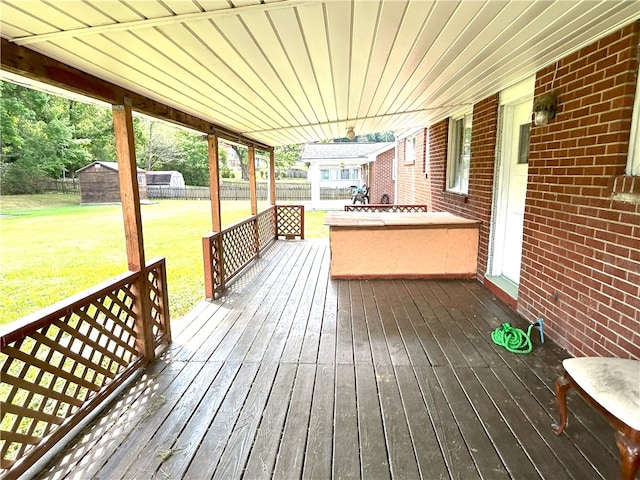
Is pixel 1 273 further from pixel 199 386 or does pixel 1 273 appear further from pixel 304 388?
pixel 304 388

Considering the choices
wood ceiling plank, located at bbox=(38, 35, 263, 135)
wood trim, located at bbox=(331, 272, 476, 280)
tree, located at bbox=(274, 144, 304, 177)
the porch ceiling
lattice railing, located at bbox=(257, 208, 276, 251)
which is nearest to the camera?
the porch ceiling

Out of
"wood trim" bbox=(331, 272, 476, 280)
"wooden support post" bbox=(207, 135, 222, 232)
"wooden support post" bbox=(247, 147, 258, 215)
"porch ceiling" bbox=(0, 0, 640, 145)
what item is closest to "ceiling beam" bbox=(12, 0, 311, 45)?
"porch ceiling" bbox=(0, 0, 640, 145)

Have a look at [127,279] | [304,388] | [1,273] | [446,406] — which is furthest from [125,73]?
[1,273]

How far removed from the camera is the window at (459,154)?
5.21m

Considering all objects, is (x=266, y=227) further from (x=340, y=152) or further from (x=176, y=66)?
(x=340, y=152)

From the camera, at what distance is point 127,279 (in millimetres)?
2543

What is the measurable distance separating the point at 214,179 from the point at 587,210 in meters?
3.90

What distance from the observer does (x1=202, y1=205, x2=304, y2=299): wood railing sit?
14.0 ft

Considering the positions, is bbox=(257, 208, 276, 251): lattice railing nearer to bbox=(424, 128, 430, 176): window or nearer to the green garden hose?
bbox=(424, 128, 430, 176): window

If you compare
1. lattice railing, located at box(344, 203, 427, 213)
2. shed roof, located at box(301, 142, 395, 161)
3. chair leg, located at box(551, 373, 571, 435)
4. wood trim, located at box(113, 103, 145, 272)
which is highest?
shed roof, located at box(301, 142, 395, 161)

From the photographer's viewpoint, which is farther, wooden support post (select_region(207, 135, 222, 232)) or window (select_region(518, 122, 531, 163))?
wooden support post (select_region(207, 135, 222, 232))

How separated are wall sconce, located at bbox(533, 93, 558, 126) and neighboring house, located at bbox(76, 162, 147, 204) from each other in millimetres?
18240

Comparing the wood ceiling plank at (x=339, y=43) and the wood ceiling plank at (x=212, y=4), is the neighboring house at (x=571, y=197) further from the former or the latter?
the wood ceiling plank at (x=212, y=4)

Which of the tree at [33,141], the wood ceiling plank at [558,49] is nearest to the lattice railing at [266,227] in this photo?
the wood ceiling plank at [558,49]
